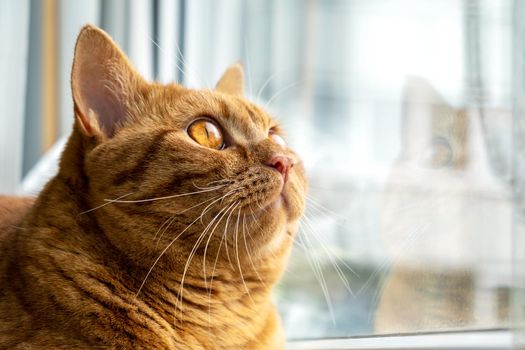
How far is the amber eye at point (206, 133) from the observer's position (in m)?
1.04

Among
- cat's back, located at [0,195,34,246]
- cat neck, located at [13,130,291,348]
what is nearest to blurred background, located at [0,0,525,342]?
cat's back, located at [0,195,34,246]

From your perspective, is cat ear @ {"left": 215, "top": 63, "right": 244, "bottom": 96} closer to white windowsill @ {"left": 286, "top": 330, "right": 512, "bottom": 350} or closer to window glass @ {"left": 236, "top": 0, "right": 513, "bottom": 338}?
window glass @ {"left": 236, "top": 0, "right": 513, "bottom": 338}

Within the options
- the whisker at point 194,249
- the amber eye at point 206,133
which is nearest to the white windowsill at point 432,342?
the whisker at point 194,249

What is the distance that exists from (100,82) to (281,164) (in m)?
0.36

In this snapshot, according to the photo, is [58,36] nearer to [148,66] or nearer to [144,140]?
[148,66]

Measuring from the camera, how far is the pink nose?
101 centimetres

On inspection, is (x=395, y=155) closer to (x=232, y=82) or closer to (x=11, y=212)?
(x=232, y=82)

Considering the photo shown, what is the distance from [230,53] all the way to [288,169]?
46.6 inches

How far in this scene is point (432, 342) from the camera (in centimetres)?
114

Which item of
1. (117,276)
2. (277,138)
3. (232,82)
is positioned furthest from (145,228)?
(232,82)

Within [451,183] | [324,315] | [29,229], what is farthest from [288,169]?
[324,315]

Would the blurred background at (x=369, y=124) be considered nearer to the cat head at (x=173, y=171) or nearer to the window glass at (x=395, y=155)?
the window glass at (x=395, y=155)

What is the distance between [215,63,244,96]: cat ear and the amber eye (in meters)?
0.28

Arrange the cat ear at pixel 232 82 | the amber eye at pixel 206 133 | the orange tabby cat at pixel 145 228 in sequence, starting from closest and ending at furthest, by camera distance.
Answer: the orange tabby cat at pixel 145 228
the amber eye at pixel 206 133
the cat ear at pixel 232 82
